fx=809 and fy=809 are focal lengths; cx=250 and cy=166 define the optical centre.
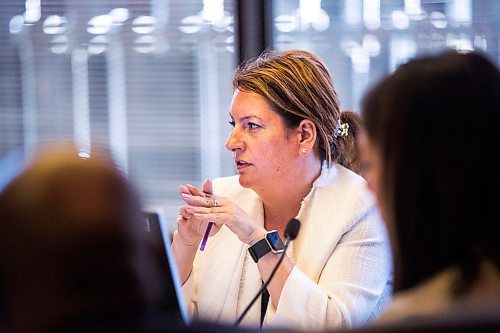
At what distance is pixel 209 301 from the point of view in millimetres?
2344

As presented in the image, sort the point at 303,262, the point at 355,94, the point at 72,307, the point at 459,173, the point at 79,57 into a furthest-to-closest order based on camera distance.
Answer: the point at 79,57 → the point at 355,94 → the point at 303,262 → the point at 459,173 → the point at 72,307

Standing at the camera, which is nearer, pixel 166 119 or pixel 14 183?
pixel 14 183

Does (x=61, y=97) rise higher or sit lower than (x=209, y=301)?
higher

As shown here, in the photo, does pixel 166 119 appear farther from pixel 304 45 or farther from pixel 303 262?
pixel 303 262

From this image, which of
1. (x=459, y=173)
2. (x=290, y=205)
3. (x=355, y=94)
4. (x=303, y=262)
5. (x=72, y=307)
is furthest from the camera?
(x=355, y=94)

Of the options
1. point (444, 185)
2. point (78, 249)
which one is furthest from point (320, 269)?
point (78, 249)

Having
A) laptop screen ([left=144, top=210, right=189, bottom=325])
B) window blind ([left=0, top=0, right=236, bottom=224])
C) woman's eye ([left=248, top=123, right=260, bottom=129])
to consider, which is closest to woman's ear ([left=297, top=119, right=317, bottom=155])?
woman's eye ([left=248, top=123, right=260, bottom=129])

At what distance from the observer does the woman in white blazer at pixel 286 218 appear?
221 cm

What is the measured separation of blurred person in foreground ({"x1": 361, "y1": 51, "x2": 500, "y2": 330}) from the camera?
119cm

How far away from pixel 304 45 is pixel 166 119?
68 centimetres

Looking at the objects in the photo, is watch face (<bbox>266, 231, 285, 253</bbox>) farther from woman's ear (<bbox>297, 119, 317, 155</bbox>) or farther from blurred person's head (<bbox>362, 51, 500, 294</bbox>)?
blurred person's head (<bbox>362, 51, 500, 294</bbox>)

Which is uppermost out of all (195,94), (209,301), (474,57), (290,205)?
(474,57)

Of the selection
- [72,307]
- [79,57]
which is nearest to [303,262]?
[72,307]

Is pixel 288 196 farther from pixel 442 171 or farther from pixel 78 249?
pixel 78 249
